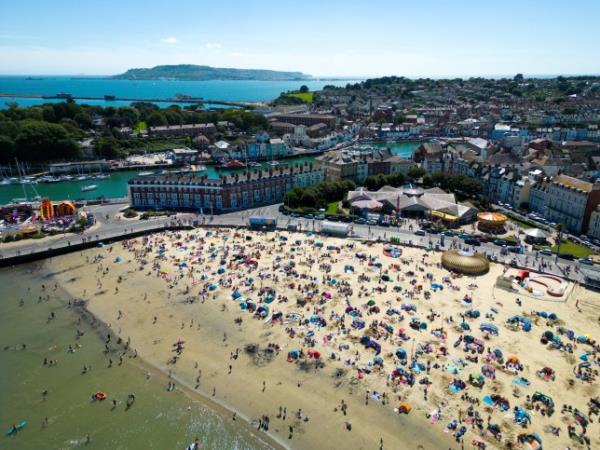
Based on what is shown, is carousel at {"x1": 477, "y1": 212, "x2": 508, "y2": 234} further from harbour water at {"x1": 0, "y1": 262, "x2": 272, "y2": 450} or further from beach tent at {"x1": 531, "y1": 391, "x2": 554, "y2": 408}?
harbour water at {"x1": 0, "y1": 262, "x2": 272, "y2": 450}

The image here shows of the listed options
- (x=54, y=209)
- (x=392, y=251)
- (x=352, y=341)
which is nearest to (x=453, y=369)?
(x=352, y=341)

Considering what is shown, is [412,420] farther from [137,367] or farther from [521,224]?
[521,224]

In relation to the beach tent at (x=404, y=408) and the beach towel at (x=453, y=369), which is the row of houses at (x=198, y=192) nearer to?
the beach towel at (x=453, y=369)

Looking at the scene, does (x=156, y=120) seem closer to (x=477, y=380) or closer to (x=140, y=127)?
(x=140, y=127)

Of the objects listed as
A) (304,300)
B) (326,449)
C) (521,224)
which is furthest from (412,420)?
(521,224)

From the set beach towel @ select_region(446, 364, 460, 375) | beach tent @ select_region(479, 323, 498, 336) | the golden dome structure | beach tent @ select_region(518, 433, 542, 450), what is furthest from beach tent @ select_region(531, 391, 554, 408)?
the golden dome structure

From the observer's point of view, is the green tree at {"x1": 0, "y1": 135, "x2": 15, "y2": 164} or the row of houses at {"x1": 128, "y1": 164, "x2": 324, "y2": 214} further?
the green tree at {"x1": 0, "y1": 135, "x2": 15, "y2": 164}
